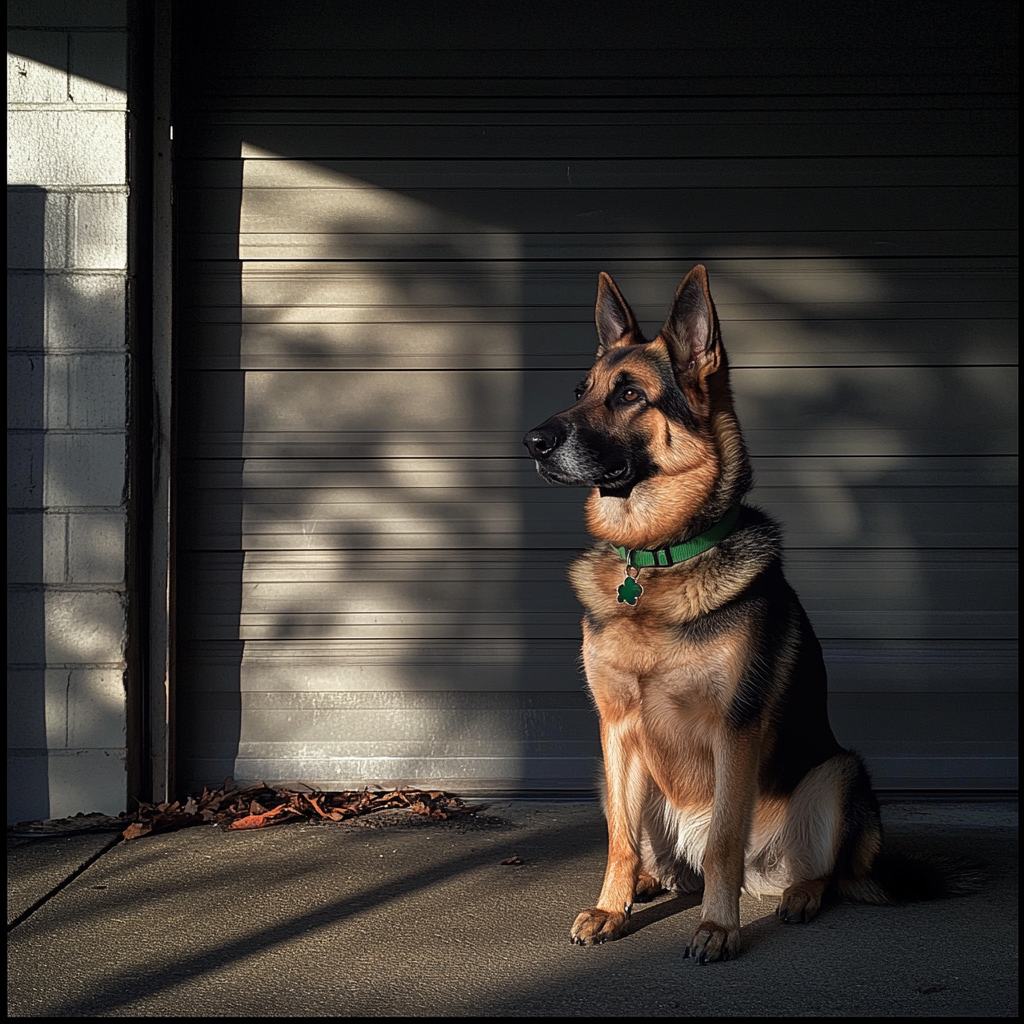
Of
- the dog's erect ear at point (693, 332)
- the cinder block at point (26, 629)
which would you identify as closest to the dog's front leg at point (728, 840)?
the dog's erect ear at point (693, 332)

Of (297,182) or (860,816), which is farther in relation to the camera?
(297,182)

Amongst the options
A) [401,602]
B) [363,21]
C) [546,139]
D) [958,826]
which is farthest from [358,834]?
[363,21]

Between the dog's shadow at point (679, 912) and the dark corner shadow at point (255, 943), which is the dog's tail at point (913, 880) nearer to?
the dog's shadow at point (679, 912)

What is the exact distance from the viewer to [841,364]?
12.8ft

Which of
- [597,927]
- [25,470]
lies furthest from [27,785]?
[597,927]

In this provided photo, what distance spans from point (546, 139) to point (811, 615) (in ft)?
7.11

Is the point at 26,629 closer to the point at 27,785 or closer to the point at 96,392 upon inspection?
the point at 27,785

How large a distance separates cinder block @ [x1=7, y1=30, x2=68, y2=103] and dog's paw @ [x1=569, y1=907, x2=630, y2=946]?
3304 mm

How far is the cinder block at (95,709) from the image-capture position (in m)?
3.57

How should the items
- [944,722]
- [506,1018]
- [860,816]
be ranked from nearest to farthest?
[506,1018]
[860,816]
[944,722]

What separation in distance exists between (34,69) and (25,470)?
1462mm

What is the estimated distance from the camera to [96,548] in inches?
141

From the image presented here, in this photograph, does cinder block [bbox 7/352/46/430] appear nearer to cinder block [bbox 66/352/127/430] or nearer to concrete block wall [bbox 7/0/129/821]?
concrete block wall [bbox 7/0/129/821]

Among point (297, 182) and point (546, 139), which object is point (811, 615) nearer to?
point (546, 139)
